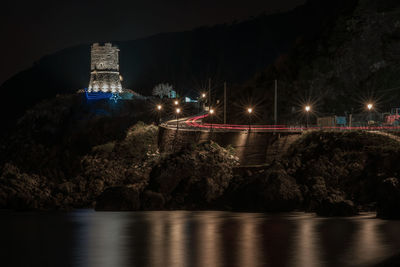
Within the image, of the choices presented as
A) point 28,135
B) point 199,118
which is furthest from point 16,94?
point 199,118

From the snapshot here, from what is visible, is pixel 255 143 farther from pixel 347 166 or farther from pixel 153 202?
pixel 153 202

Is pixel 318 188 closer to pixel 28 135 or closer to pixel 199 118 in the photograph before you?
pixel 199 118

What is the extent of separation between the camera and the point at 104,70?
295ft

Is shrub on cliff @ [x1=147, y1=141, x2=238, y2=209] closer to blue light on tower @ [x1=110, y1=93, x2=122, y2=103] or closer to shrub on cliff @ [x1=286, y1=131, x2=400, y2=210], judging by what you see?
shrub on cliff @ [x1=286, y1=131, x2=400, y2=210]

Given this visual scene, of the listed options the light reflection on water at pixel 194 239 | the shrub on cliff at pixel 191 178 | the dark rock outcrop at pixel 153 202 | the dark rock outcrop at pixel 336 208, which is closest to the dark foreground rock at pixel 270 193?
the light reflection on water at pixel 194 239

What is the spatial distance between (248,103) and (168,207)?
2250cm

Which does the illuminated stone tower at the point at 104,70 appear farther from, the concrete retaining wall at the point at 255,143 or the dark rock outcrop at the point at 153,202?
the dark rock outcrop at the point at 153,202

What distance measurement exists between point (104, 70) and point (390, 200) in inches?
2526

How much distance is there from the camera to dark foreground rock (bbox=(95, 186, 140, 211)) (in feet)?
132

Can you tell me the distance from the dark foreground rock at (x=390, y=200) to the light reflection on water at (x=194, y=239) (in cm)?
85

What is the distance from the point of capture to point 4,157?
7288cm

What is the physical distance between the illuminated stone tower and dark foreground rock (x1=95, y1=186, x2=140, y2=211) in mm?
49277

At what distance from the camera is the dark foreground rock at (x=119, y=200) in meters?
40.3

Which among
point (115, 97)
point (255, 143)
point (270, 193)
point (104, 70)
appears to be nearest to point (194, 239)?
point (270, 193)
